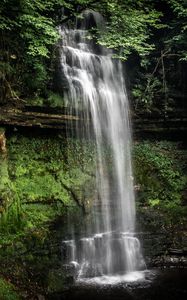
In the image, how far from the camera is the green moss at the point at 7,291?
821 centimetres

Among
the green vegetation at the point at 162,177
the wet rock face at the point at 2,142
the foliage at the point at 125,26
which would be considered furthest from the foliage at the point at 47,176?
the foliage at the point at 125,26

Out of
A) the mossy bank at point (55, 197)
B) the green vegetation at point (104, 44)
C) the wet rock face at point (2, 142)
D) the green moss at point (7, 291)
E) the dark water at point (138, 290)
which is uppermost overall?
the green vegetation at point (104, 44)

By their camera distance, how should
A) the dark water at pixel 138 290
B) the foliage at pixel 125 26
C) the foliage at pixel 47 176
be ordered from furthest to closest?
1. the foliage at pixel 125 26
2. the foliage at pixel 47 176
3. the dark water at pixel 138 290

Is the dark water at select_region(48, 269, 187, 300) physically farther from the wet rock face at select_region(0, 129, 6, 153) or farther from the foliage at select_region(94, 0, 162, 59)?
the foliage at select_region(94, 0, 162, 59)

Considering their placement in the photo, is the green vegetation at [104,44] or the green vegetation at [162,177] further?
the green vegetation at [162,177]

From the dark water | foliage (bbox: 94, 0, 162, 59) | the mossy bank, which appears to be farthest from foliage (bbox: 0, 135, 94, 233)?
foliage (bbox: 94, 0, 162, 59)

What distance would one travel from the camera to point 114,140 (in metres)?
14.1

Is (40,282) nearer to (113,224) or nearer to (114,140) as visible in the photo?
(113,224)

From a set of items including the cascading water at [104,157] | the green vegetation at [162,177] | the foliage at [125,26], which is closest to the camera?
the cascading water at [104,157]

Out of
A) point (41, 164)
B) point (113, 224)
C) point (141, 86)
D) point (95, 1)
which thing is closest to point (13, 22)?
point (95, 1)

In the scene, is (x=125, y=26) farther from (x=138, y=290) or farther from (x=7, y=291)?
(x=7, y=291)

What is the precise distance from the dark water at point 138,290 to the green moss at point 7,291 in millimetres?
1154

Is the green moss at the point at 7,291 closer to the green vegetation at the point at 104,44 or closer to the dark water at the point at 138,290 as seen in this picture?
the dark water at the point at 138,290

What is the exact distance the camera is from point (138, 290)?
31.8 feet
